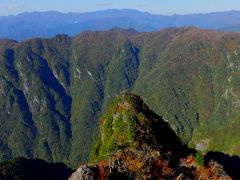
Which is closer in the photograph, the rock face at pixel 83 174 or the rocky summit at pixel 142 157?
the rock face at pixel 83 174

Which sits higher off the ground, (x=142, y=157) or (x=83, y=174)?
(x=83, y=174)

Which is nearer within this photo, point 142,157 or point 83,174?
point 83,174

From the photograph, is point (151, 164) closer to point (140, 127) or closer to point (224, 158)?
point (140, 127)

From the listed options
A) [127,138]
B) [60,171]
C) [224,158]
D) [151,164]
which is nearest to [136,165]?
[151,164]

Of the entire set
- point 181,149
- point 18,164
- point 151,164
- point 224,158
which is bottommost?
point 224,158

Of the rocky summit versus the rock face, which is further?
the rocky summit

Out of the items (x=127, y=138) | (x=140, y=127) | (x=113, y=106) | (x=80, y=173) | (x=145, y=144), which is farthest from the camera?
(x=113, y=106)

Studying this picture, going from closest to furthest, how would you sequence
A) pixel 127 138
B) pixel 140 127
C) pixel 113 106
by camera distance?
pixel 127 138, pixel 140 127, pixel 113 106

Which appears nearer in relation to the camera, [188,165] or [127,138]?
[188,165]

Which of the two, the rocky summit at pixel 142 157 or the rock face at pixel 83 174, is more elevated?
the rock face at pixel 83 174

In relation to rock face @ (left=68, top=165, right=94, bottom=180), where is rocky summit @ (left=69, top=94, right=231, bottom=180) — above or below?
below

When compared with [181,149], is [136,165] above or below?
above
